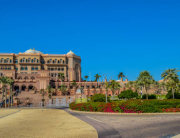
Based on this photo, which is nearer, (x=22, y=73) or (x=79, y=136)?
(x=79, y=136)

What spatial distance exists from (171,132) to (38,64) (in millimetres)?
99368

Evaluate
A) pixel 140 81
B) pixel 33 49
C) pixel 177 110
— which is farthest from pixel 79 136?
pixel 33 49

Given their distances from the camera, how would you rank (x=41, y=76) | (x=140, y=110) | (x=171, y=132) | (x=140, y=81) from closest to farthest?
(x=171, y=132) → (x=140, y=110) → (x=140, y=81) → (x=41, y=76)

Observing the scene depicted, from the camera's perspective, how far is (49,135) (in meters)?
11.6

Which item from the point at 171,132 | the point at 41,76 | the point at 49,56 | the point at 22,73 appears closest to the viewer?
the point at 171,132

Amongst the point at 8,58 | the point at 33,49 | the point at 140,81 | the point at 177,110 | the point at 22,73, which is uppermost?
the point at 33,49

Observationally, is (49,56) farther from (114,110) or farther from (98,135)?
(98,135)

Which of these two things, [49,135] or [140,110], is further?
[140,110]

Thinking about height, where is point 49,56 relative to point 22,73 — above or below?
above

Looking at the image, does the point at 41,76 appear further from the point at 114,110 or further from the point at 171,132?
the point at 171,132

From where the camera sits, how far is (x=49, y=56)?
360 feet

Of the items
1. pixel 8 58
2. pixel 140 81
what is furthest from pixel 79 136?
pixel 8 58

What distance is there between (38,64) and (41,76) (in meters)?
15.2

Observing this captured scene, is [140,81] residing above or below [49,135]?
above
